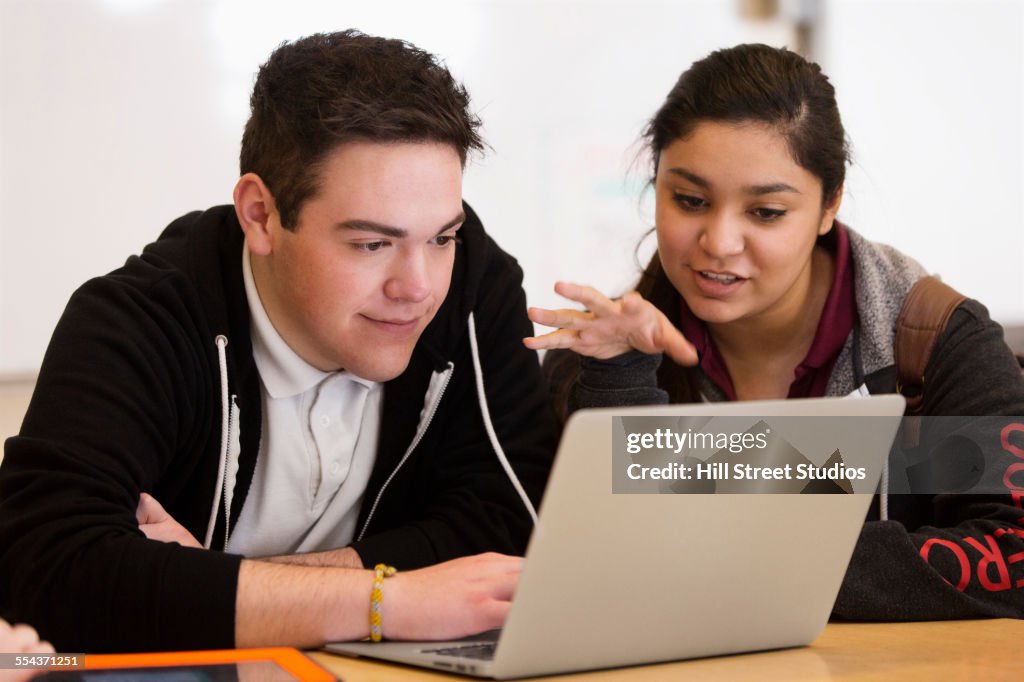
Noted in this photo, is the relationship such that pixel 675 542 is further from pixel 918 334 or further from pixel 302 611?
pixel 918 334

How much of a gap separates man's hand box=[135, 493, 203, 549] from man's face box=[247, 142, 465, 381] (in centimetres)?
28

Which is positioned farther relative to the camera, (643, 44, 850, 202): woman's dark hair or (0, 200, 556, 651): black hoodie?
(643, 44, 850, 202): woman's dark hair

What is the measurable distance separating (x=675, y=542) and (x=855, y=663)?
9.5 inches

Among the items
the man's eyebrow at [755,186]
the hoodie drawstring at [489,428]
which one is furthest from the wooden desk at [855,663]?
the man's eyebrow at [755,186]

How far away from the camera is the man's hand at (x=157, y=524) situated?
1.26m

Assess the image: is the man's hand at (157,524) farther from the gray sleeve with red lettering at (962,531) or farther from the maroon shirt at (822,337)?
the maroon shirt at (822,337)

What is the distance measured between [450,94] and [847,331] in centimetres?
70

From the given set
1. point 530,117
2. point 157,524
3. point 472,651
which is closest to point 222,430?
point 157,524

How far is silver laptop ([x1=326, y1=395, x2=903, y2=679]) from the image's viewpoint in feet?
2.77

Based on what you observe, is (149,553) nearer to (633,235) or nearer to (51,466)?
(51,466)

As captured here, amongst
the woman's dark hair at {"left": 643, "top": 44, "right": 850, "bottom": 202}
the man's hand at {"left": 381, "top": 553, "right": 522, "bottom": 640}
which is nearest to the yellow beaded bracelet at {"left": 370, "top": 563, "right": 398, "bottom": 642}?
the man's hand at {"left": 381, "top": 553, "right": 522, "bottom": 640}

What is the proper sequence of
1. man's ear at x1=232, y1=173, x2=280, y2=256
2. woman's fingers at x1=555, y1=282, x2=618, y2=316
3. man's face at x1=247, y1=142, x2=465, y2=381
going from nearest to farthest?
woman's fingers at x1=555, y1=282, x2=618, y2=316 < man's face at x1=247, y1=142, x2=465, y2=381 < man's ear at x1=232, y1=173, x2=280, y2=256

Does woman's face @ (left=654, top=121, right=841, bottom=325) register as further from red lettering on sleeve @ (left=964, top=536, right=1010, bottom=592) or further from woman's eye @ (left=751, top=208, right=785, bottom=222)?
red lettering on sleeve @ (left=964, top=536, right=1010, bottom=592)

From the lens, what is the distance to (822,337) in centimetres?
169
